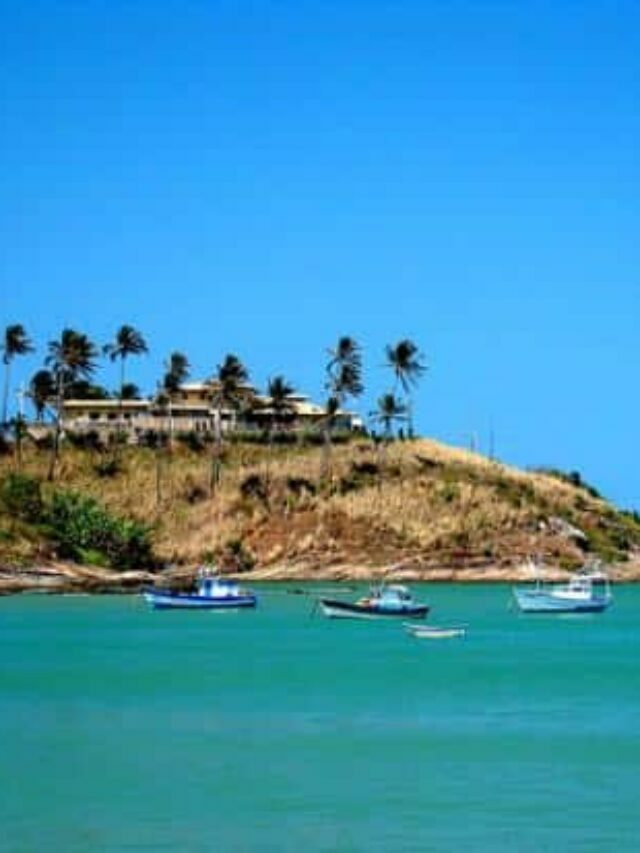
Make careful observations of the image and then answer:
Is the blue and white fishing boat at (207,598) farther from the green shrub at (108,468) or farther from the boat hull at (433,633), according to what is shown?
the green shrub at (108,468)

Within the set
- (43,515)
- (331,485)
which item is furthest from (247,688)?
(331,485)

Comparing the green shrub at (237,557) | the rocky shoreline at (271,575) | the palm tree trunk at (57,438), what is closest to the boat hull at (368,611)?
the rocky shoreline at (271,575)

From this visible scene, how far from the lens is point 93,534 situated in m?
128

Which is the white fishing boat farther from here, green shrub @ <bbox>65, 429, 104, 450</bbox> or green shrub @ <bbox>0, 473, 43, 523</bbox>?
green shrub @ <bbox>65, 429, 104, 450</bbox>

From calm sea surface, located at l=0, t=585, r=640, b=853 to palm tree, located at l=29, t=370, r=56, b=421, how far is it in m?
61.1

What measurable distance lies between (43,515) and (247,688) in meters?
65.1

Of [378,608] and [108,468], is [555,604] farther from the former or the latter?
[108,468]

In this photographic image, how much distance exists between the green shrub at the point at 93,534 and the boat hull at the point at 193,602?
16.8 metres

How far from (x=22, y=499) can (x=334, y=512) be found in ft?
71.7

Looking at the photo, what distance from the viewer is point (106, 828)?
1427 inches

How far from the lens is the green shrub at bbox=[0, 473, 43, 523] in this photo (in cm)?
12781

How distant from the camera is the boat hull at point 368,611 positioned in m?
102

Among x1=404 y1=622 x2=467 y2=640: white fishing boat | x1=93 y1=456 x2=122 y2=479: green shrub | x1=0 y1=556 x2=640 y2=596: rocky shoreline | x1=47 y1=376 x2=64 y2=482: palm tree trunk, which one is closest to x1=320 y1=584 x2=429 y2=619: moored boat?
x1=404 y1=622 x2=467 y2=640: white fishing boat

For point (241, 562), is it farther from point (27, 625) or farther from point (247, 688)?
point (247, 688)
